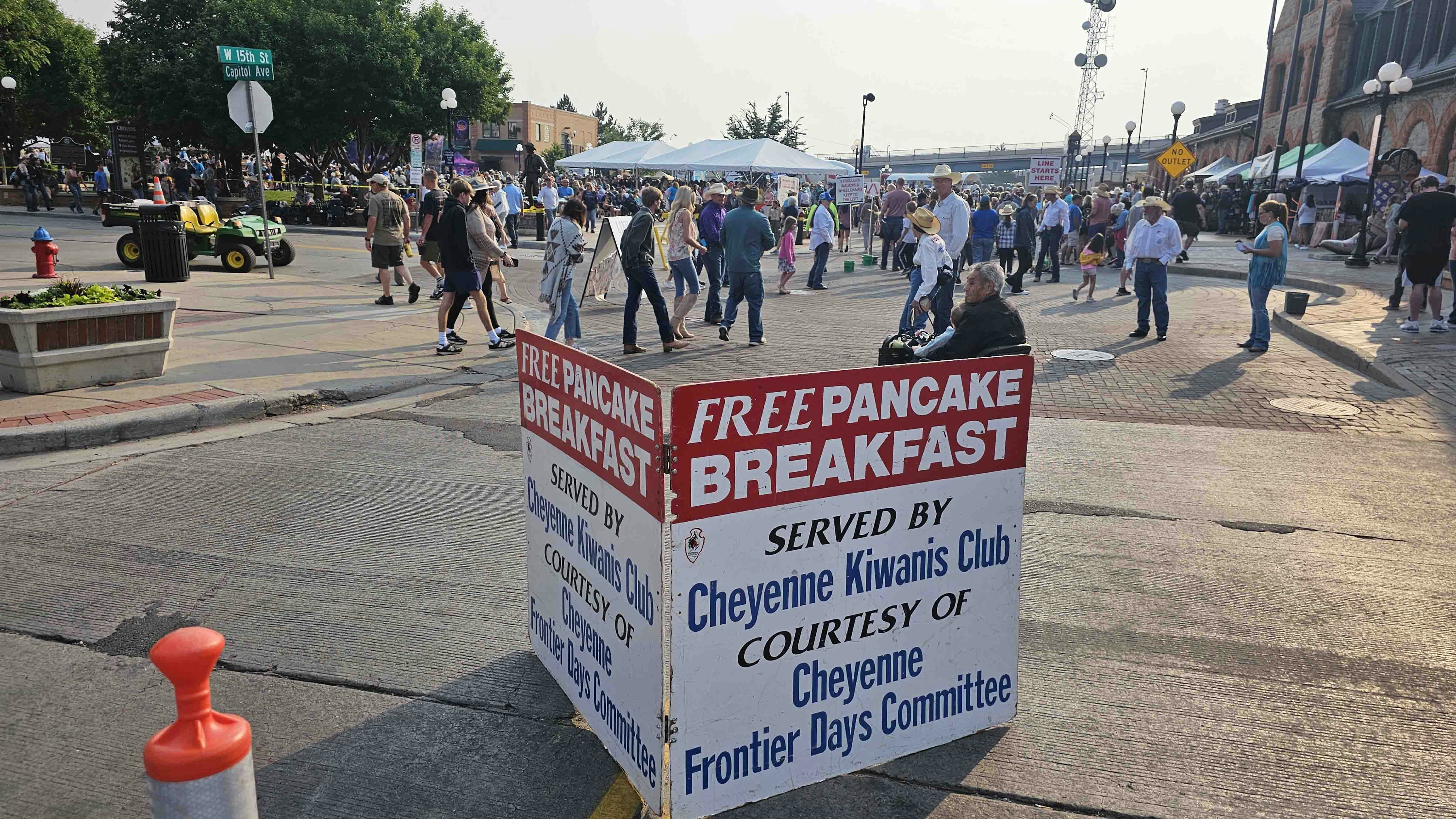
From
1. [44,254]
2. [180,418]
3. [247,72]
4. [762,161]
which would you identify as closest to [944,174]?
[180,418]

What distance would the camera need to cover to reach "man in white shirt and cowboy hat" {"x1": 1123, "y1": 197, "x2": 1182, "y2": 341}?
1186 cm

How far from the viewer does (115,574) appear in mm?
4531

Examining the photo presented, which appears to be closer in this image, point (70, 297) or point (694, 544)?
point (694, 544)

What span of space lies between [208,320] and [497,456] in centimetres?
702

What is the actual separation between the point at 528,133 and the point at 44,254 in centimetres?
9807

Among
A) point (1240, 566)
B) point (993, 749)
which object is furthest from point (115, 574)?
point (1240, 566)

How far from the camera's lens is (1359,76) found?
38531 mm

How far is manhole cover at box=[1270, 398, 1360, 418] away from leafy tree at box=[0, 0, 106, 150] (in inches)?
1891

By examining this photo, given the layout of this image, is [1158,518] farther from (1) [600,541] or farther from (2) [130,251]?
(2) [130,251]

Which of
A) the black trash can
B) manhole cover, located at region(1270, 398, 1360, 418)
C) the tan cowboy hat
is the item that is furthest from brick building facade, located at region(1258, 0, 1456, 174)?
the black trash can

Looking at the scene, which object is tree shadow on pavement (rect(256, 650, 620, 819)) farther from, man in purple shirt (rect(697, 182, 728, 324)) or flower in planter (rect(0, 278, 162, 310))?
man in purple shirt (rect(697, 182, 728, 324))

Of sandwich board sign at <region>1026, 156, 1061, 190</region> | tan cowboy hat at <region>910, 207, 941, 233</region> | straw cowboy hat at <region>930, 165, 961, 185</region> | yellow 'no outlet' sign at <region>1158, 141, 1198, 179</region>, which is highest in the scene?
yellow 'no outlet' sign at <region>1158, 141, 1198, 179</region>

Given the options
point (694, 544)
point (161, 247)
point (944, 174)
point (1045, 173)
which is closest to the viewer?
point (694, 544)

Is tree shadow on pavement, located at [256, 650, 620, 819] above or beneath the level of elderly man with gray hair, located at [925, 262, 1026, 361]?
beneath
